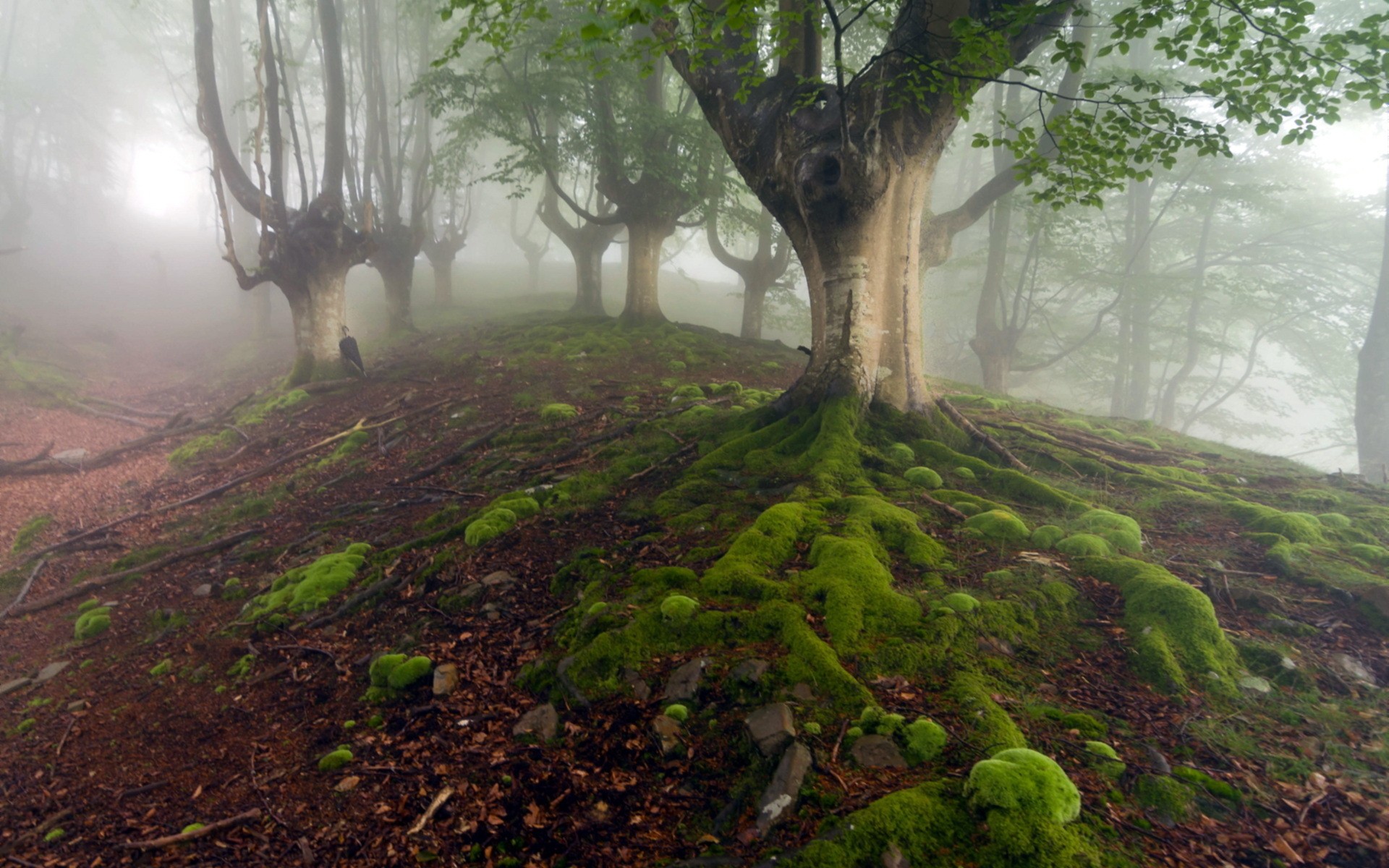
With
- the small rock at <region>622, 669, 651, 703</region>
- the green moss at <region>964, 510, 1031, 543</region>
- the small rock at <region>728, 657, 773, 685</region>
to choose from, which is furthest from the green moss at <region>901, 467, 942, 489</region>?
the small rock at <region>622, 669, 651, 703</region>

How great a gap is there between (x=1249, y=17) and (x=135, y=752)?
9.66 meters

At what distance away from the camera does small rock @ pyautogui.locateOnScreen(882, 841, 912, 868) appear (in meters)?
2.62

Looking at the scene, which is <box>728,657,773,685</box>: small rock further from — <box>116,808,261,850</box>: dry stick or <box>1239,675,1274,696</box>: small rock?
<box>1239,675,1274,696</box>: small rock

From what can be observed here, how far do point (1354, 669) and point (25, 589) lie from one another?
11.9 m

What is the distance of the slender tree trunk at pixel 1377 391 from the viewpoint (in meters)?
15.5

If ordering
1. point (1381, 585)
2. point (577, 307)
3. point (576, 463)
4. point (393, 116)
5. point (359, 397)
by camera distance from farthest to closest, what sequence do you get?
point (393, 116) → point (577, 307) → point (359, 397) → point (576, 463) → point (1381, 585)

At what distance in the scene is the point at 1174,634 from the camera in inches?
166

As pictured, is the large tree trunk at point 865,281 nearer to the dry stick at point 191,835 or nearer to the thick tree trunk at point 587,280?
the dry stick at point 191,835

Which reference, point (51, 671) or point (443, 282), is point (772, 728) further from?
point (443, 282)

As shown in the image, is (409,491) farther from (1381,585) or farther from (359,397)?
(1381,585)

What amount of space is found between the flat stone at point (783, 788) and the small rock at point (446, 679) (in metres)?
2.33

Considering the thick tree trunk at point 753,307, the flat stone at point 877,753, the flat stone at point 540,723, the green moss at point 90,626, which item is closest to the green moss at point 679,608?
the flat stone at point 540,723

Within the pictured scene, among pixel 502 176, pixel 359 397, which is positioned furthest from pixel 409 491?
pixel 502 176

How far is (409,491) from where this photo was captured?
814cm
